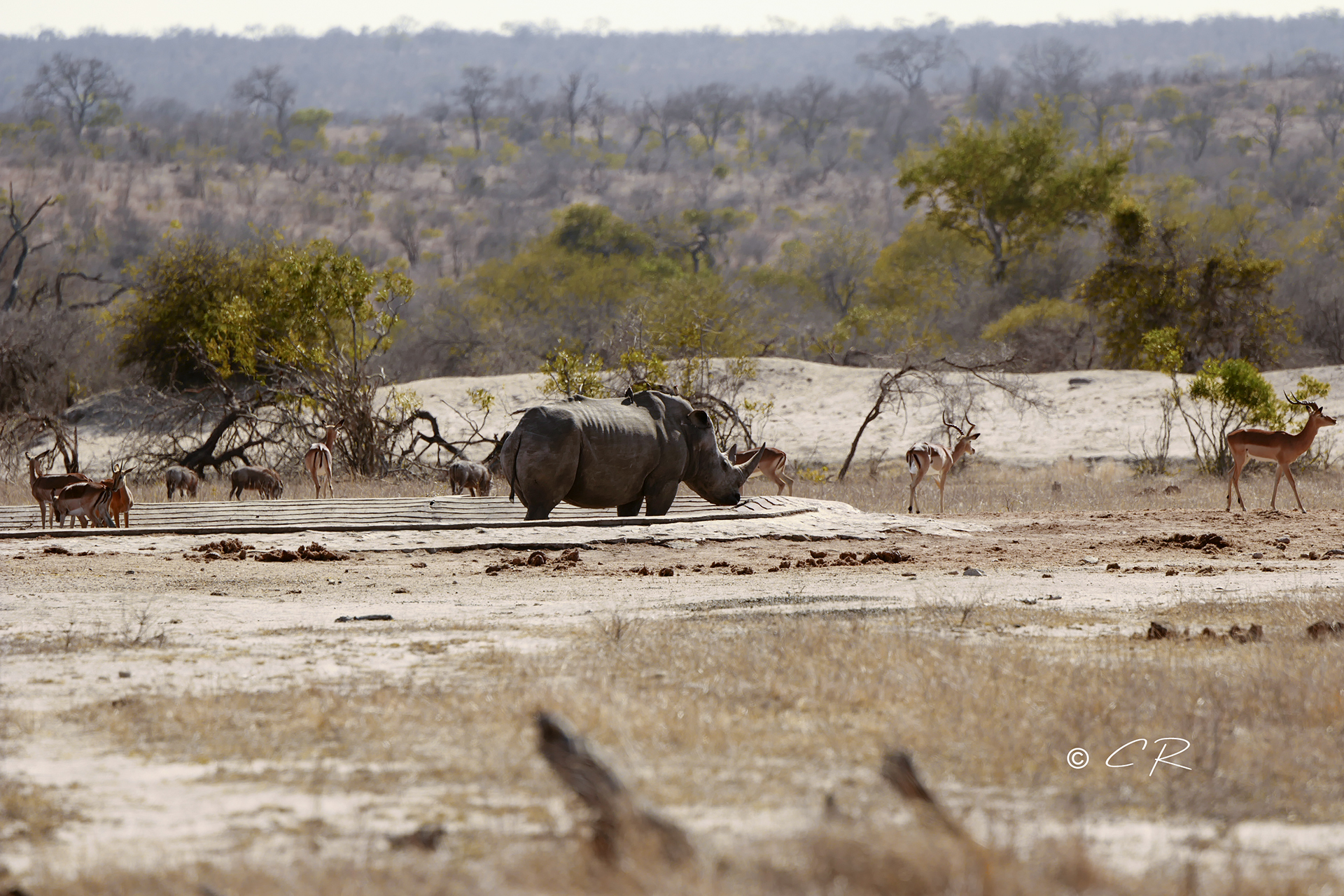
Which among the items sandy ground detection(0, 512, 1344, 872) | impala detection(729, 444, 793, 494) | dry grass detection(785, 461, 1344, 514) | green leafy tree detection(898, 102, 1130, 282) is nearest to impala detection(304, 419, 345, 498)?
impala detection(729, 444, 793, 494)

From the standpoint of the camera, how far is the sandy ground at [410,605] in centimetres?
403

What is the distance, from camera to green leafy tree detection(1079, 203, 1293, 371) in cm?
3519

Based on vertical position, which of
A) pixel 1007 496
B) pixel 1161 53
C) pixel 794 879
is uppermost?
pixel 1161 53

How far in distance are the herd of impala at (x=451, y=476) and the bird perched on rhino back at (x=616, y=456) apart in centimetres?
75

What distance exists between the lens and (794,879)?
11.0ft

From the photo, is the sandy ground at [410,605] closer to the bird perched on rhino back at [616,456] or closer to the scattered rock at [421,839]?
the scattered rock at [421,839]

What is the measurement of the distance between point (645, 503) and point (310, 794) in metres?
10.3

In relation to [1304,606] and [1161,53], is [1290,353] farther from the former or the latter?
[1161,53]

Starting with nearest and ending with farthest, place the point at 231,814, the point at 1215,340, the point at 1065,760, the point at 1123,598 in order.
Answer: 1. the point at 231,814
2. the point at 1065,760
3. the point at 1123,598
4. the point at 1215,340

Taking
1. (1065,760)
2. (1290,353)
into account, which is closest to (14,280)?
(1290,353)

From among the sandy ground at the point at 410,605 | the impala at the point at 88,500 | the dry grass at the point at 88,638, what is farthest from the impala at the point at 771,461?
the dry grass at the point at 88,638

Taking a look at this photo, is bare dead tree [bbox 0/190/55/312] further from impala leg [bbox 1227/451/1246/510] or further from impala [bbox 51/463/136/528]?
impala leg [bbox 1227/451/1246/510]

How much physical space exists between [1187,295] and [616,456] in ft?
85.7

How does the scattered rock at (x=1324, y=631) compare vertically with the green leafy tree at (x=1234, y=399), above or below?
above
